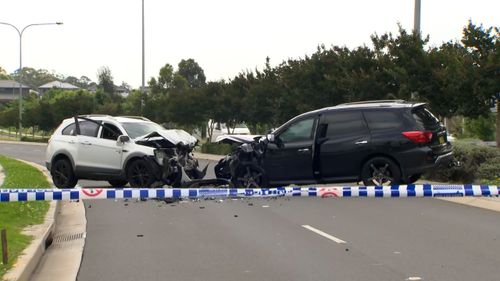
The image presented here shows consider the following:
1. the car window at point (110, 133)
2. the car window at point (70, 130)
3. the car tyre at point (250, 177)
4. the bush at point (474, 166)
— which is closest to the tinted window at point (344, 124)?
the car tyre at point (250, 177)

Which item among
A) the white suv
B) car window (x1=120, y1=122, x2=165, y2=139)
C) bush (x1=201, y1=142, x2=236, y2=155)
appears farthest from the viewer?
bush (x1=201, y1=142, x2=236, y2=155)

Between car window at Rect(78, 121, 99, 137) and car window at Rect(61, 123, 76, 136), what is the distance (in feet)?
0.97

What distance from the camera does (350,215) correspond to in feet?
40.2

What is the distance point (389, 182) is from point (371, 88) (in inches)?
557

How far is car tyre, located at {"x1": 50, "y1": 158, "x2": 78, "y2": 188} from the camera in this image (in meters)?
12.0

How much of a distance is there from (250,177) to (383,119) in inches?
76.4

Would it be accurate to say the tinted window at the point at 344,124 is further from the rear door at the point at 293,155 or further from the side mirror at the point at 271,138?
the side mirror at the point at 271,138

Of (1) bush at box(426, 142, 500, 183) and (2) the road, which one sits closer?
(2) the road

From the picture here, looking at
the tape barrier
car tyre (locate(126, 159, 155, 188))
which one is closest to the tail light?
the tape barrier

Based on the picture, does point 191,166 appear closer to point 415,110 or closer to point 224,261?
point 224,261

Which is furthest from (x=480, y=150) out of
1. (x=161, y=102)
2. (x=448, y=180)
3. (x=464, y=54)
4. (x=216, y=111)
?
(x=161, y=102)

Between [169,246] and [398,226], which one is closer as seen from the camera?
[169,246]

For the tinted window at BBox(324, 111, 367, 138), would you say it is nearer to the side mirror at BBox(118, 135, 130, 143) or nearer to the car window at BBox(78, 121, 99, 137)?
the side mirror at BBox(118, 135, 130, 143)

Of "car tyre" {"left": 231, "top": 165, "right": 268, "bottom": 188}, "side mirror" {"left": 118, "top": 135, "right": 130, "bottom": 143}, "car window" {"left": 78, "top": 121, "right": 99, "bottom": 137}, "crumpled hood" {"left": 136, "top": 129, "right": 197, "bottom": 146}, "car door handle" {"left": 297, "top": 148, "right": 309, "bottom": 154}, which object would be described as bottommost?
"car tyre" {"left": 231, "top": 165, "right": 268, "bottom": 188}
